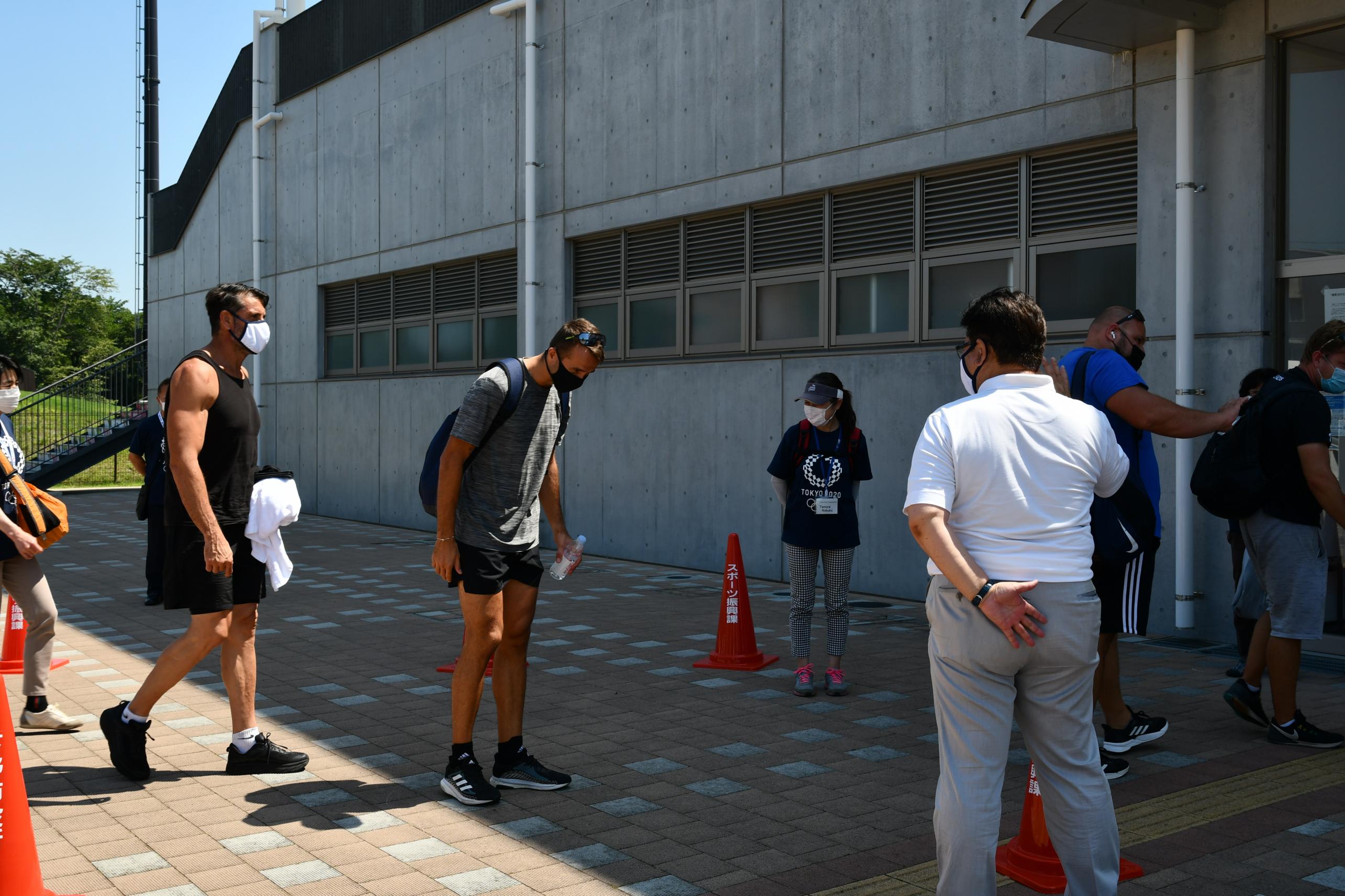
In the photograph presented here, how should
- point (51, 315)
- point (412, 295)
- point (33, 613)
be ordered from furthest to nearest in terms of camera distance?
point (51, 315) < point (412, 295) < point (33, 613)

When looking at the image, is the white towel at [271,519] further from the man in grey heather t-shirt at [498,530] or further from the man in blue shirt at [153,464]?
the man in blue shirt at [153,464]

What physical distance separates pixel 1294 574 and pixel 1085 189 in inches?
180

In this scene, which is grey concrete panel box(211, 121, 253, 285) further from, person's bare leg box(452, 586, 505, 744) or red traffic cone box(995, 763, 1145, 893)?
red traffic cone box(995, 763, 1145, 893)

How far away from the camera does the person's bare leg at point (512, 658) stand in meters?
5.14

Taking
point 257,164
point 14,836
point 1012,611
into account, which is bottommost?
point 14,836

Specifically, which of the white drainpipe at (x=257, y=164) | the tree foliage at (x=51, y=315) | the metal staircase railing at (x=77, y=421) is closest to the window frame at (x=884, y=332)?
the white drainpipe at (x=257, y=164)

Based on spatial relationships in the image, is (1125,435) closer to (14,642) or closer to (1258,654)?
(1258,654)

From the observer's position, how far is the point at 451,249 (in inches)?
656

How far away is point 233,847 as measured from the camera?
14.5ft

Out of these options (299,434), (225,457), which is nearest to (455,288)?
(299,434)

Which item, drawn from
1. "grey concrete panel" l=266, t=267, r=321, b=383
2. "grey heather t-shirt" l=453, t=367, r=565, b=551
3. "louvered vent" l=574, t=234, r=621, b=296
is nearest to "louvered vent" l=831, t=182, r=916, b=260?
"louvered vent" l=574, t=234, r=621, b=296

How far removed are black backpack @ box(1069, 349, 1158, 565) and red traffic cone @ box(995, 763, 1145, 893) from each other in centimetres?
93

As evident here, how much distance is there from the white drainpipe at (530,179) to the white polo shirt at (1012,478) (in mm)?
11603

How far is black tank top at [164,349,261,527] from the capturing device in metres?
5.22
